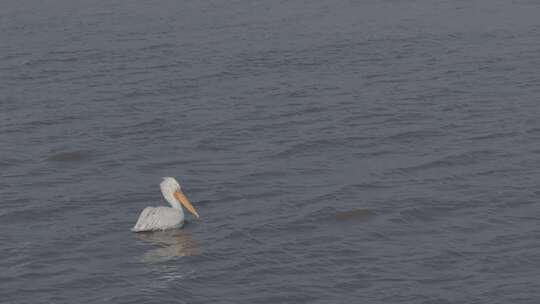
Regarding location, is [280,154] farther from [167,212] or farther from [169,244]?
[169,244]

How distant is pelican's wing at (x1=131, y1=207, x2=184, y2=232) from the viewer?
22.2 m

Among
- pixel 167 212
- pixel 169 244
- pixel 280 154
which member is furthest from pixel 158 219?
pixel 280 154

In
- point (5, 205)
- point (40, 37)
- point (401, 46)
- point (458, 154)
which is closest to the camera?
point (5, 205)

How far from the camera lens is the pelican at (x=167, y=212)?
73.0 ft

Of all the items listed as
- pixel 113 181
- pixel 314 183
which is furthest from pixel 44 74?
pixel 314 183

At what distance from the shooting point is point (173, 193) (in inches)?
932

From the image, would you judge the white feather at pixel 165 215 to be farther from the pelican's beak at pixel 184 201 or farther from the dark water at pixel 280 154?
the dark water at pixel 280 154

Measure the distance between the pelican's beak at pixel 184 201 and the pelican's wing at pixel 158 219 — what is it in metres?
0.24

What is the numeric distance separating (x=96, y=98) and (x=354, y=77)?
7.05 meters

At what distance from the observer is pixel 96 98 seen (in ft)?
105

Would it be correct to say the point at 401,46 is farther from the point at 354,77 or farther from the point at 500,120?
the point at 500,120

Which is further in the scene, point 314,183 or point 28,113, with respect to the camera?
point 28,113

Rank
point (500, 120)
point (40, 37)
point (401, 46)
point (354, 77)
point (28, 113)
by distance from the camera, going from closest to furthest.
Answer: point (500, 120)
point (28, 113)
point (354, 77)
point (401, 46)
point (40, 37)

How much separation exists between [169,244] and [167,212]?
0.79 meters
